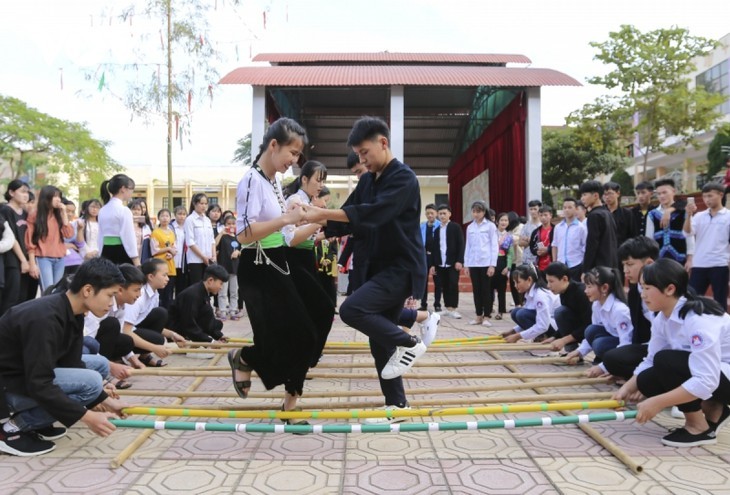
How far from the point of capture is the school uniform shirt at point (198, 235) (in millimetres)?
7203

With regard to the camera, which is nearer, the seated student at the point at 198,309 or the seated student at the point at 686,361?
the seated student at the point at 686,361

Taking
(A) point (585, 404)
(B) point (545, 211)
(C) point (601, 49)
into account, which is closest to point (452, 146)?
(C) point (601, 49)

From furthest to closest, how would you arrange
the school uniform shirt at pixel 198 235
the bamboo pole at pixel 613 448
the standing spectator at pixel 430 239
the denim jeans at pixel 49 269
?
the standing spectator at pixel 430 239 < the school uniform shirt at pixel 198 235 < the denim jeans at pixel 49 269 < the bamboo pole at pixel 613 448

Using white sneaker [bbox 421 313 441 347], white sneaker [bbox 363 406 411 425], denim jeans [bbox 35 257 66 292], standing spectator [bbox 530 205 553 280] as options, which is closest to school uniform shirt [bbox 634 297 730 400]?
white sneaker [bbox 421 313 441 347]

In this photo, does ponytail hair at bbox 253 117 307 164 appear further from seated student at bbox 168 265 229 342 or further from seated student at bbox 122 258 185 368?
seated student at bbox 168 265 229 342

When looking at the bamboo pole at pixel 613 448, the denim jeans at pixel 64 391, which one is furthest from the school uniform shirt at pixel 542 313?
the denim jeans at pixel 64 391

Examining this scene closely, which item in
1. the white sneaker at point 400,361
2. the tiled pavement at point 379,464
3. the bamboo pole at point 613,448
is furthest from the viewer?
the white sneaker at point 400,361

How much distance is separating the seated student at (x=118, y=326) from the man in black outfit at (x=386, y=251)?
62.4 inches

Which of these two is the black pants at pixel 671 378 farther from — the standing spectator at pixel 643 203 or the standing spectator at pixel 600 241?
the standing spectator at pixel 643 203

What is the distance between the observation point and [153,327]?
511 cm

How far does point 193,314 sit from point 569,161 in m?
24.2

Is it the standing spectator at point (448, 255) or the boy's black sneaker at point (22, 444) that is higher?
the standing spectator at point (448, 255)

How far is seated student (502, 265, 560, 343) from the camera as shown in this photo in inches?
Answer: 221

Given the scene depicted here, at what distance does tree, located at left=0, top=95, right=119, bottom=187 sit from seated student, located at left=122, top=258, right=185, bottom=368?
75.1ft
